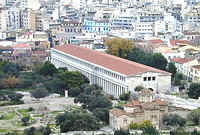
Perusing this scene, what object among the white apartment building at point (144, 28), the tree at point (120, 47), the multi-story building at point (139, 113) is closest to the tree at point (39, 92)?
the multi-story building at point (139, 113)

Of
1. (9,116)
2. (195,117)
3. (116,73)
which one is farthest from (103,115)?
(116,73)

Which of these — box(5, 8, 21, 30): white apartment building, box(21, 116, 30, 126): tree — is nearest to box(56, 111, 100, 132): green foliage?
box(21, 116, 30, 126): tree

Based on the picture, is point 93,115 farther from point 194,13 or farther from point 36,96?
point 194,13

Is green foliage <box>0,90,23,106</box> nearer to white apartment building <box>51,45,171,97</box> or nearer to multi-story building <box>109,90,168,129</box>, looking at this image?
white apartment building <box>51,45,171,97</box>

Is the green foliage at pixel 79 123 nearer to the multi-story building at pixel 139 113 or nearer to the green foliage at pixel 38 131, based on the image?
the green foliage at pixel 38 131

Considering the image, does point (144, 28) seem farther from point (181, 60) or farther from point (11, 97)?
point (11, 97)

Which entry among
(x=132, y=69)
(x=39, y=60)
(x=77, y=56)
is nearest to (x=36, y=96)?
(x=132, y=69)
